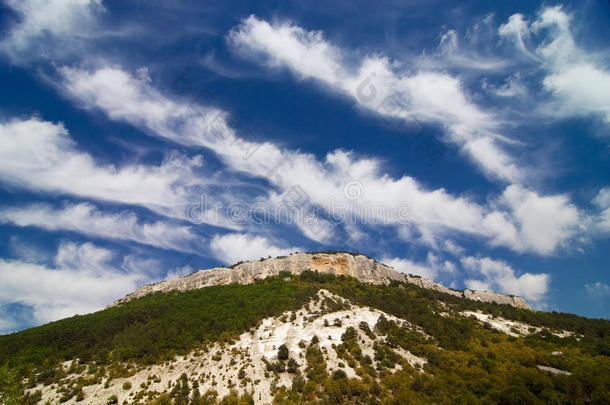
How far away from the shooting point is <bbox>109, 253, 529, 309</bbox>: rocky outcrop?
259 ft

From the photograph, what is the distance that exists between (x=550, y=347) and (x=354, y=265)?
4890 cm

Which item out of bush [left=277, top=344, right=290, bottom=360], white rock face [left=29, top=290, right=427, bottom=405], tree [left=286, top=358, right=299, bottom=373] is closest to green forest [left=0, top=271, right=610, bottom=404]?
tree [left=286, top=358, right=299, bottom=373]

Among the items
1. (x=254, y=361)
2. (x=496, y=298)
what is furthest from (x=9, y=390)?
(x=496, y=298)

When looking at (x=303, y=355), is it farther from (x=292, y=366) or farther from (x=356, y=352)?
(x=356, y=352)

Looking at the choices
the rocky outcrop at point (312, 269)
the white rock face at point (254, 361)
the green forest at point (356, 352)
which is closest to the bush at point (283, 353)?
the white rock face at point (254, 361)

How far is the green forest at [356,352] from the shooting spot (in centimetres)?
2947

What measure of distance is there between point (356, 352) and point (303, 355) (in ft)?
24.0

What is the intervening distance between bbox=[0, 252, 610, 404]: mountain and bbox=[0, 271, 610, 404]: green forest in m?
0.18

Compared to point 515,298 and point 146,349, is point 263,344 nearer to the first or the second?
point 146,349

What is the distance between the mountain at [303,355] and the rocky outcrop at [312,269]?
15.4 meters

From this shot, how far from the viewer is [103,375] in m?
35.5

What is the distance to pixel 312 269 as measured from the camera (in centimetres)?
8575

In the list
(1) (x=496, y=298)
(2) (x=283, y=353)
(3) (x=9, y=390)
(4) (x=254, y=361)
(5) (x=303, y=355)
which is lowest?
(3) (x=9, y=390)

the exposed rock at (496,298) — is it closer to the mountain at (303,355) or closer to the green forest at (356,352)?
the green forest at (356,352)
